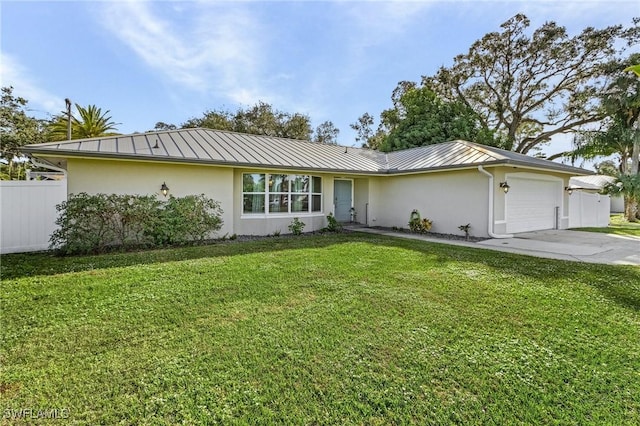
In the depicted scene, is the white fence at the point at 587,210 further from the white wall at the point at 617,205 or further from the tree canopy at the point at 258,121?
the tree canopy at the point at 258,121

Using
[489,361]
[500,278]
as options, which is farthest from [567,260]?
[489,361]

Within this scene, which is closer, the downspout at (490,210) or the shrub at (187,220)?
the shrub at (187,220)

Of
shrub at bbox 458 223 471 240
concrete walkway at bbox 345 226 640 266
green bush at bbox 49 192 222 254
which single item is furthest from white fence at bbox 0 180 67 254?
shrub at bbox 458 223 471 240

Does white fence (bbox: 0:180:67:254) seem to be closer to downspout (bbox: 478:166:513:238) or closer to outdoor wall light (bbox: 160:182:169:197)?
outdoor wall light (bbox: 160:182:169:197)

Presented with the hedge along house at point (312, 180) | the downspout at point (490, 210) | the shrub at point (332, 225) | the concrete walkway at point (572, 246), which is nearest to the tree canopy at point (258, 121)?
the hedge along house at point (312, 180)

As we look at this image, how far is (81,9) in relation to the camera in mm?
8062

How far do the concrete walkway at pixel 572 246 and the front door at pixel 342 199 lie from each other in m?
4.32

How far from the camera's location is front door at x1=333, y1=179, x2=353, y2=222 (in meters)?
14.1

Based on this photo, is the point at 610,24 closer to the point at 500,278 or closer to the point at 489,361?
the point at 500,278

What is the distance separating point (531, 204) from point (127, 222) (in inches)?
551

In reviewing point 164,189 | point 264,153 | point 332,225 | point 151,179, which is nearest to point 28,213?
point 151,179

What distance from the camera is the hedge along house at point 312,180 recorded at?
8617 mm

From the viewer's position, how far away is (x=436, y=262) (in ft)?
22.3

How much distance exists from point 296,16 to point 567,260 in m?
11.2
